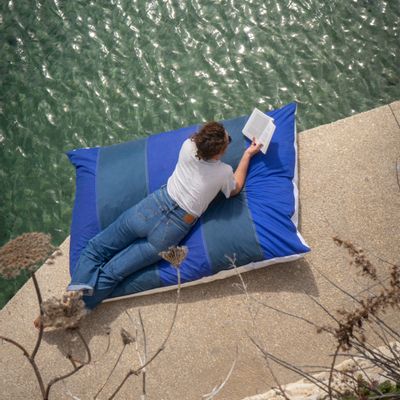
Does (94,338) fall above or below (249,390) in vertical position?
above

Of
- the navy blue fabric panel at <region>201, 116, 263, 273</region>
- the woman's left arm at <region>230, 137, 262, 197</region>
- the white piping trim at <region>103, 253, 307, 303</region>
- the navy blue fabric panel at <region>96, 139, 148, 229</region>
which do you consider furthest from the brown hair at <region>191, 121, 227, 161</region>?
the white piping trim at <region>103, 253, 307, 303</region>

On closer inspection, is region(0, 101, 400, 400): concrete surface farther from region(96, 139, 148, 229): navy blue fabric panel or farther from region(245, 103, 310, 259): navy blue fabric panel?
region(96, 139, 148, 229): navy blue fabric panel

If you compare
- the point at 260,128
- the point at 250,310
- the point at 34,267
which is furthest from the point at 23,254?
the point at 260,128

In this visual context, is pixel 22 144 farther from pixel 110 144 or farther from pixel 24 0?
pixel 24 0

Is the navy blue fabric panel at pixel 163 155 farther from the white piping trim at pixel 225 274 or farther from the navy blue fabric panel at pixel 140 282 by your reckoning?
the white piping trim at pixel 225 274

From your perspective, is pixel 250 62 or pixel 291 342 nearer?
pixel 291 342

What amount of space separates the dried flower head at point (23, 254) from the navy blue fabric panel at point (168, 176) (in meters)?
1.80

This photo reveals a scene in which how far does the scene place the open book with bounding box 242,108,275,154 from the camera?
4.51 m

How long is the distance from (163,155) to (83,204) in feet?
2.78

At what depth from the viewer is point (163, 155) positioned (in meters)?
4.67

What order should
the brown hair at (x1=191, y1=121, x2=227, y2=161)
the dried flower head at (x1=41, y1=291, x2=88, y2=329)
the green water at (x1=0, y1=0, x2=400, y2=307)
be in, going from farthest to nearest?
the green water at (x1=0, y1=0, x2=400, y2=307) < the brown hair at (x1=191, y1=121, x2=227, y2=161) < the dried flower head at (x1=41, y1=291, x2=88, y2=329)

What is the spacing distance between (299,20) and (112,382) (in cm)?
413

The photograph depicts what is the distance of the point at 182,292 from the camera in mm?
4422

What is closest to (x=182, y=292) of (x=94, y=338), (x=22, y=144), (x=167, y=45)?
(x=94, y=338)
